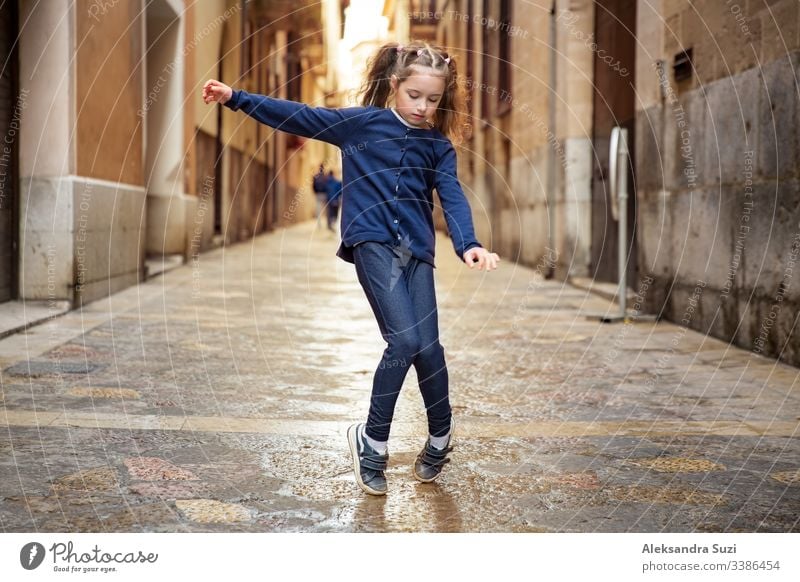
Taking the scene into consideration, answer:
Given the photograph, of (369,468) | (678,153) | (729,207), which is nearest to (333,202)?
(678,153)

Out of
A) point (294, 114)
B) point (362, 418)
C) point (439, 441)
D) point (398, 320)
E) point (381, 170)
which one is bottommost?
point (362, 418)

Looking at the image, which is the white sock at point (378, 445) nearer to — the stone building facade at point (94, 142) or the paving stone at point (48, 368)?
the stone building facade at point (94, 142)

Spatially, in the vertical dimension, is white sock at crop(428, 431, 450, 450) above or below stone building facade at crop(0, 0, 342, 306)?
below

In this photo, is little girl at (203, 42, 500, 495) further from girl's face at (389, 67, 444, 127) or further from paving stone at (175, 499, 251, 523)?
paving stone at (175, 499, 251, 523)

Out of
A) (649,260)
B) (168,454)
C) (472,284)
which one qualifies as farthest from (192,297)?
(168,454)

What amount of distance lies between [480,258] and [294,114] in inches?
30.9

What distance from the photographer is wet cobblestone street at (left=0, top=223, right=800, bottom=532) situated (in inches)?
132

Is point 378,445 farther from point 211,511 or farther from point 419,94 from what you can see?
point 419,94

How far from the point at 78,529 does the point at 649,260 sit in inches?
268

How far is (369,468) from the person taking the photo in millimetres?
3596

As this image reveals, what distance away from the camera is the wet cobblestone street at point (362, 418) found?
3346 mm
